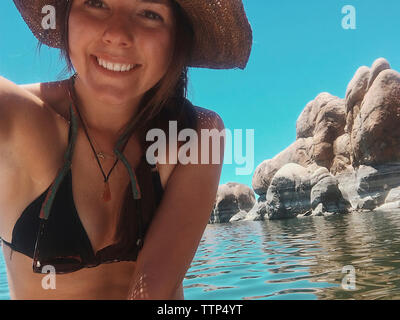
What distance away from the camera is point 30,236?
4.90 feet

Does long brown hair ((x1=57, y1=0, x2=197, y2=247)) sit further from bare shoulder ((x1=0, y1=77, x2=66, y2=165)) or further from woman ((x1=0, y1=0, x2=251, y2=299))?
bare shoulder ((x1=0, y1=77, x2=66, y2=165))

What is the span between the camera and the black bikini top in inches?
57.7

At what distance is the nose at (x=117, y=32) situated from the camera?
1.36 meters

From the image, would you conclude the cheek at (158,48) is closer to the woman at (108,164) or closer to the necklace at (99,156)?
the woman at (108,164)

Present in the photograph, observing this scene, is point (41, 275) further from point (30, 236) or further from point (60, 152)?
point (60, 152)

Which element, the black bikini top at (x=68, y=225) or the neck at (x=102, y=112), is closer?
the black bikini top at (x=68, y=225)

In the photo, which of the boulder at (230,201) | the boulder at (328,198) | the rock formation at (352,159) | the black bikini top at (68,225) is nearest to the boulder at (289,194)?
the rock formation at (352,159)

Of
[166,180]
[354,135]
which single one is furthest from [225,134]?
[354,135]

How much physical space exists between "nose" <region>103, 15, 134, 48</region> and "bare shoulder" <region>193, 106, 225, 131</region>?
45 centimetres

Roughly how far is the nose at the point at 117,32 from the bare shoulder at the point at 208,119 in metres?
0.45

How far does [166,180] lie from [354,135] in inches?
1004

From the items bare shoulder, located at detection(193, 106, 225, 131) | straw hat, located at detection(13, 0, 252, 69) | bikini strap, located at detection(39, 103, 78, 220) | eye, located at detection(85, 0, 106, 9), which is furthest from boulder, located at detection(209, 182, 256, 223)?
eye, located at detection(85, 0, 106, 9)

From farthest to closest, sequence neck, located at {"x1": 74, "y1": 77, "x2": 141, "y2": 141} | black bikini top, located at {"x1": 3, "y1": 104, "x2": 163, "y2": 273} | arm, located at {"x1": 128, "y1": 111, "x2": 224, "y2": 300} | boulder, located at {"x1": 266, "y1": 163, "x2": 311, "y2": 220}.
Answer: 1. boulder, located at {"x1": 266, "y1": 163, "x2": 311, "y2": 220}
2. neck, located at {"x1": 74, "y1": 77, "x2": 141, "y2": 141}
3. black bikini top, located at {"x1": 3, "y1": 104, "x2": 163, "y2": 273}
4. arm, located at {"x1": 128, "y1": 111, "x2": 224, "y2": 300}

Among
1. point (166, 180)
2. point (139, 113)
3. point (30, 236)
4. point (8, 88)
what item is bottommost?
point (30, 236)
